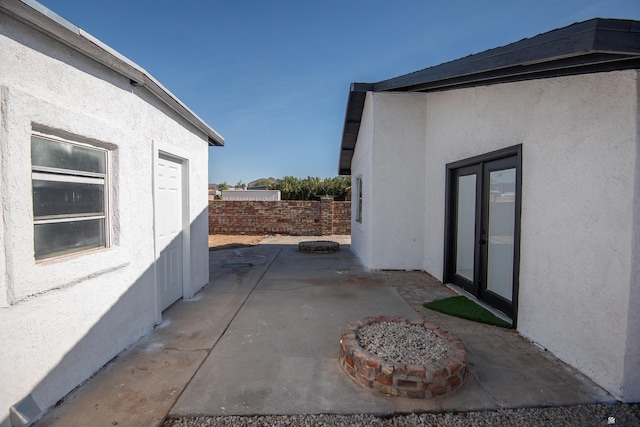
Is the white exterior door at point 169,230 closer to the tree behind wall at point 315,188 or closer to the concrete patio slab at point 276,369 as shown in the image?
the concrete patio slab at point 276,369

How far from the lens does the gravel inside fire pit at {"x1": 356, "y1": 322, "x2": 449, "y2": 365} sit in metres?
2.96

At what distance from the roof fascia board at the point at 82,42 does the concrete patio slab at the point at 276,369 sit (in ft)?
9.59

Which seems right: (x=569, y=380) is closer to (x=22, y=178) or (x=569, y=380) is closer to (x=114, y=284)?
(x=114, y=284)

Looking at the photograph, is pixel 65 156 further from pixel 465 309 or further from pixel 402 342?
pixel 465 309

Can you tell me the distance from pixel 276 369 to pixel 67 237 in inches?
88.7

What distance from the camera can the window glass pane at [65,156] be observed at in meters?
2.57

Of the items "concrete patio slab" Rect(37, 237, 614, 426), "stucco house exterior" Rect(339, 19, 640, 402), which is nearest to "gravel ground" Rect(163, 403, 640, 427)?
"concrete patio slab" Rect(37, 237, 614, 426)

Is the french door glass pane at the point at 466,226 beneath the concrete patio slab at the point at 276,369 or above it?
above

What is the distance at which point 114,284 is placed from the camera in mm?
3344

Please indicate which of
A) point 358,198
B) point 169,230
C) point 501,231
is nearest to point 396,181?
point 358,198

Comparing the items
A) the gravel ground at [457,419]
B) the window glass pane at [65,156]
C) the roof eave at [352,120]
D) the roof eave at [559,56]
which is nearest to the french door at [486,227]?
the roof eave at [559,56]

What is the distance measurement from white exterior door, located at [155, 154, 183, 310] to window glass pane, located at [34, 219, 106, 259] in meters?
0.91

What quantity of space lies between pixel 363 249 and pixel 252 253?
143 inches

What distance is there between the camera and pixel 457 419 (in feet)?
8.09
